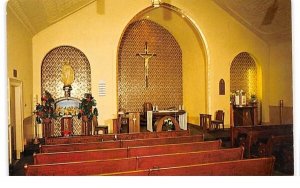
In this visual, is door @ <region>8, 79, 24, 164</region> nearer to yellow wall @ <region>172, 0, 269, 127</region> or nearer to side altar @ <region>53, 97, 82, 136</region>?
side altar @ <region>53, 97, 82, 136</region>

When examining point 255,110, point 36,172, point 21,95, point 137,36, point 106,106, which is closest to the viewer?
point 36,172

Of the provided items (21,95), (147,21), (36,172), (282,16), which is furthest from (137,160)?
(147,21)

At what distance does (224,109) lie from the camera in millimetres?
10406

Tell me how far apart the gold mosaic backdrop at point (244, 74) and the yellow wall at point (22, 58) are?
763 centimetres


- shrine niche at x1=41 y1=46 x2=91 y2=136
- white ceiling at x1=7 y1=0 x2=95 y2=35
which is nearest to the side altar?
shrine niche at x1=41 y1=46 x2=91 y2=136

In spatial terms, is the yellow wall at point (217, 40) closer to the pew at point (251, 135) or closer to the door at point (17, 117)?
the pew at point (251, 135)

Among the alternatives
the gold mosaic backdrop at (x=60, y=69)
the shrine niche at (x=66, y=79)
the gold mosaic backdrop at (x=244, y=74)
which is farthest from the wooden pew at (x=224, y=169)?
the gold mosaic backdrop at (x=244, y=74)

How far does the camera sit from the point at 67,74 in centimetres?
927

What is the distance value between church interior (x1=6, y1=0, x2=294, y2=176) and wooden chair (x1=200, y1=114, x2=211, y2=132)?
0.12 feet

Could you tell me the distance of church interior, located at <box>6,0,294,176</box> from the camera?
636cm

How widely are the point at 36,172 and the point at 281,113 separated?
9422 millimetres

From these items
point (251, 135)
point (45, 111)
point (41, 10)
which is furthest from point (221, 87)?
point (41, 10)
